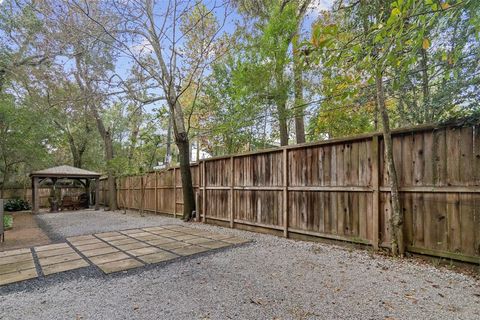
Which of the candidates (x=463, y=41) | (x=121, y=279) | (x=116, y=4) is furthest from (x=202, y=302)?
(x=116, y=4)

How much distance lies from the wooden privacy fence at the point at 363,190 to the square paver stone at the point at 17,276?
379cm

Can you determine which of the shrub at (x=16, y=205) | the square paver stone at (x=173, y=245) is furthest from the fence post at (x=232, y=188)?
the shrub at (x=16, y=205)

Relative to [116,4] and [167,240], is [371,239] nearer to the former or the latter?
[167,240]

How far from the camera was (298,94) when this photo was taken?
28.3 ft

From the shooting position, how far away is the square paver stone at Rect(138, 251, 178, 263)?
3.61 metres

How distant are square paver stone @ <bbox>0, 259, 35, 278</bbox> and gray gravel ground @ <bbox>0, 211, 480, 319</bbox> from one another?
26.0 inches

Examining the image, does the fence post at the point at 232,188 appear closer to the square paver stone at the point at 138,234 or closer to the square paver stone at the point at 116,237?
the square paver stone at the point at 138,234

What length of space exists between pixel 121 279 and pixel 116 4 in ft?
20.7

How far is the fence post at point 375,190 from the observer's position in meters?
3.66

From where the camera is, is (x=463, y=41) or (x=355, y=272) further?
(x=463, y=41)

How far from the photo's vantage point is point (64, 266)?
342 centimetres

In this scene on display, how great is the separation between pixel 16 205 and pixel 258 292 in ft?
52.3

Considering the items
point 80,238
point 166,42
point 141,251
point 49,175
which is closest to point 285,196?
point 141,251

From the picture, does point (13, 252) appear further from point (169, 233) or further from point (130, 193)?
point (130, 193)
